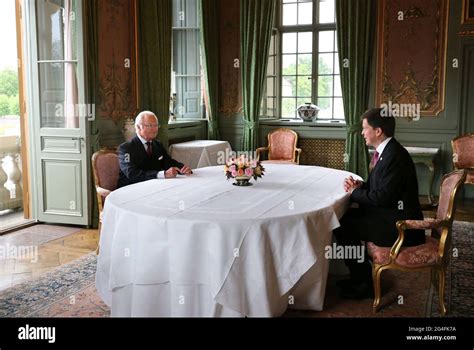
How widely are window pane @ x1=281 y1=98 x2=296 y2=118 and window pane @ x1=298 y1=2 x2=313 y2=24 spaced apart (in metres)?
1.12

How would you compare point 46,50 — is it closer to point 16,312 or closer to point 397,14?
point 16,312

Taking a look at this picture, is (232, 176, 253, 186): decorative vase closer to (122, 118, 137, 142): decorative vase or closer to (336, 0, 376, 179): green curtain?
(122, 118, 137, 142): decorative vase

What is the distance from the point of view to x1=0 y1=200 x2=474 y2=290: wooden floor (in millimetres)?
3902

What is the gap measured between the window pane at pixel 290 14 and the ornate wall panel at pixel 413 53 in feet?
4.28

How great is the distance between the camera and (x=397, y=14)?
663cm

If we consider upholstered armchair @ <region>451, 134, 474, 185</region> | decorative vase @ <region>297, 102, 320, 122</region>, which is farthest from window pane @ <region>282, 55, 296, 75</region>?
upholstered armchair @ <region>451, 134, 474, 185</region>

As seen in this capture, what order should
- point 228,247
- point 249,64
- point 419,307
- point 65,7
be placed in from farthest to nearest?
point 249,64, point 65,7, point 419,307, point 228,247

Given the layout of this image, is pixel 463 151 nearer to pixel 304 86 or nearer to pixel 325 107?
pixel 325 107

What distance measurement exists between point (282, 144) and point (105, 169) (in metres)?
3.41

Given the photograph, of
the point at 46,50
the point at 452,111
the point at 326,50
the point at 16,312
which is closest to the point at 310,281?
the point at 16,312

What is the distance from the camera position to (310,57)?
7504 mm

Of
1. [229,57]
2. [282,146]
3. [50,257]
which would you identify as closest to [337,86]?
[282,146]

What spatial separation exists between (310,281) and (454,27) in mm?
4672

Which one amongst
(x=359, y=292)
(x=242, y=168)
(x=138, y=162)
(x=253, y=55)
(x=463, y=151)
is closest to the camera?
(x=359, y=292)
